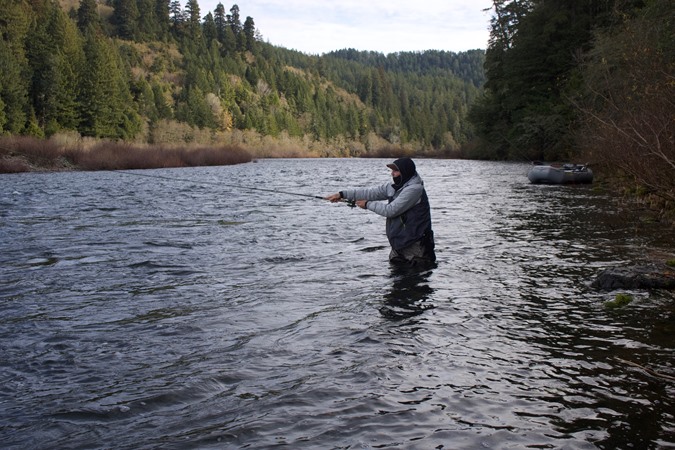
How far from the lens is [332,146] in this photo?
15262cm

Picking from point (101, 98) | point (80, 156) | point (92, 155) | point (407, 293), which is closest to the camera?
point (407, 293)

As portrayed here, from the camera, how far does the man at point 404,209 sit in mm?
10102

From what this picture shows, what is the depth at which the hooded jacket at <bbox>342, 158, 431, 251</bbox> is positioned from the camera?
33.1 feet

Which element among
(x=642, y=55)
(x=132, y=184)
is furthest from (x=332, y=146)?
(x=642, y=55)

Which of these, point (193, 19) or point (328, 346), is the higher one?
point (193, 19)

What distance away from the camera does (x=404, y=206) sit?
10086 millimetres

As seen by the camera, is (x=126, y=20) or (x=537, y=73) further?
(x=126, y=20)

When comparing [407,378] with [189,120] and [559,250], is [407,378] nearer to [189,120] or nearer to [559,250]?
[559,250]

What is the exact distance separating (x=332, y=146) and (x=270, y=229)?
137349 millimetres

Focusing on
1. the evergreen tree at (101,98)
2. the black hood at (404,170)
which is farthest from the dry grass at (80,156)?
the black hood at (404,170)

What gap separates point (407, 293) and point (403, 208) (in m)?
1.62

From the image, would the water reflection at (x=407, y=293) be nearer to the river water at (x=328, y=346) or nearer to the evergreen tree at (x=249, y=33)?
the river water at (x=328, y=346)

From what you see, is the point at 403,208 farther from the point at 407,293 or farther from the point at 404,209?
the point at 407,293

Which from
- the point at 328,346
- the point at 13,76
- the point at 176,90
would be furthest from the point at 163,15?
the point at 328,346
